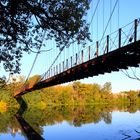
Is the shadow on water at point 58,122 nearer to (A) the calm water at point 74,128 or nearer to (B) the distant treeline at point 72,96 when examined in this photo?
(A) the calm water at point 74,128

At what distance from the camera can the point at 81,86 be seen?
113 metres

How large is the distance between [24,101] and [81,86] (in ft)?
91.9

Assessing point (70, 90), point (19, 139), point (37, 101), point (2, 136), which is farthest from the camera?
point (70, 90)

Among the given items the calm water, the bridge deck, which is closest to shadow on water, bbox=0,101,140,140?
the calm water

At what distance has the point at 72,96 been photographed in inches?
4166

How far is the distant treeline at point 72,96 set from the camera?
89431mm

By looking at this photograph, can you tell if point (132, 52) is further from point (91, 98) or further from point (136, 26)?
point (91, 98)

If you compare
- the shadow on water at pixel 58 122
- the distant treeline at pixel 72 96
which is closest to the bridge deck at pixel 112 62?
the shadow on water at pixel 58 122

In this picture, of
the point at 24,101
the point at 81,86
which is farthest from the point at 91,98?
the point at 24,101

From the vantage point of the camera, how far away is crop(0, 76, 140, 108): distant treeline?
89.4 m

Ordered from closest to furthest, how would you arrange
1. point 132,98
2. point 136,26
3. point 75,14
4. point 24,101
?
point 75,14
point 136,26
point 24,101
point 132,98

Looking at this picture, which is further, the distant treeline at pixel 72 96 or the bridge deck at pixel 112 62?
the distant treeline at pixel 72 96

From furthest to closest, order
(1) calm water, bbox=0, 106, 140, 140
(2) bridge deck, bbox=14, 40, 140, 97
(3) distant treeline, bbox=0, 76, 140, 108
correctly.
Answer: (3) distant treeline, bbox=0, 76, 140, 108
(1) calm water, bbox=0, 106, 140, 140
(2) bridge deck, bbox=14, 40, 140, 97

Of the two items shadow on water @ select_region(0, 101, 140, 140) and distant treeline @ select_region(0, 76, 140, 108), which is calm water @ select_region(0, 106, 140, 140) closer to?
shadow on water @ select_region(0, 101, 140, 140)
